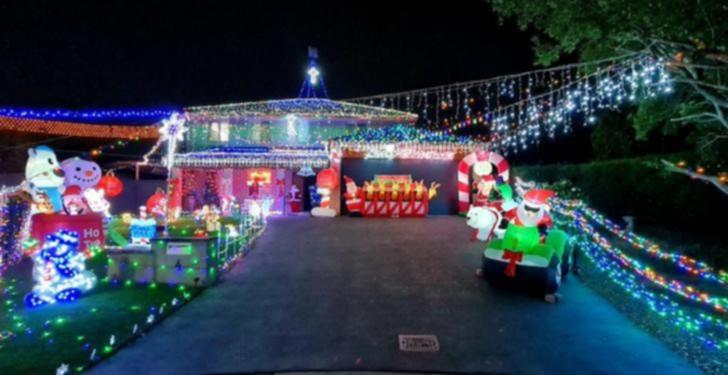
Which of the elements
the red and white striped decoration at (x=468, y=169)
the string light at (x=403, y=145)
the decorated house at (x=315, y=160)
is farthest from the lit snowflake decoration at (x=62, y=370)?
the string light at (x=403, y=145)

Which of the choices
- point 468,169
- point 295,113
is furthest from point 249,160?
point 468,169

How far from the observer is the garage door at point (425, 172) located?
19719mm

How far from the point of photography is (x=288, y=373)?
466 cm

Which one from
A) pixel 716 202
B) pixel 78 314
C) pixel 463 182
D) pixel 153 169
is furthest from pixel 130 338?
pixel 153 169

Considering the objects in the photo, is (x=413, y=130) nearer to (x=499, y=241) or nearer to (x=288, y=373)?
(x=499, y=241)

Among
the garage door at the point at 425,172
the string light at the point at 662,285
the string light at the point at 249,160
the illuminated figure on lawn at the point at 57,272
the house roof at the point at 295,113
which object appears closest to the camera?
the string light at the point at 662,285

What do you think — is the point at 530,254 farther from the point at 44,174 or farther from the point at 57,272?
the point at 44,174

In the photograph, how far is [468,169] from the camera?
18500 millimetres

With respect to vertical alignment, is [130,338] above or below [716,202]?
below

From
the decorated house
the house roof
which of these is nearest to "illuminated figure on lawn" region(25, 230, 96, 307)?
the decorated house

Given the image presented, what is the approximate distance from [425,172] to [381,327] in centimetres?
1429

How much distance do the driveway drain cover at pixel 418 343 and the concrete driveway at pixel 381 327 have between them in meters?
0.10

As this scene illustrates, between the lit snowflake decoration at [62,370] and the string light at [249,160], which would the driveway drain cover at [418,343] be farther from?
the string light at [249,160]

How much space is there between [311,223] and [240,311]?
9392mm
